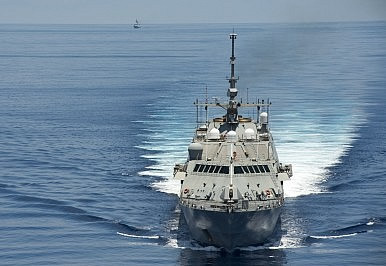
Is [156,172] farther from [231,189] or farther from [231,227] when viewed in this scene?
[231,227]

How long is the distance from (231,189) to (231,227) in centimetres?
392

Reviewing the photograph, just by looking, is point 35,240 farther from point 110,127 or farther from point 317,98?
point 317,98

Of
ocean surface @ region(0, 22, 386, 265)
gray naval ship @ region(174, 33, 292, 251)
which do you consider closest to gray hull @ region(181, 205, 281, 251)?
gray naval ship @ region(174, 33, 292, 251)

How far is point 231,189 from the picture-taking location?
7275 cm

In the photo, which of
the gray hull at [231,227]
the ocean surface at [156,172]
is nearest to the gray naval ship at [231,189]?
the gray hull at [231,227]

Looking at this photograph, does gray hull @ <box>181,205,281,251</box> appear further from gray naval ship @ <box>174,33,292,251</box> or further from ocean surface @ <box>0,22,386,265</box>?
ocean surface @ <box>0,22,386,265</box>

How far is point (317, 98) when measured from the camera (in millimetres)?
155000

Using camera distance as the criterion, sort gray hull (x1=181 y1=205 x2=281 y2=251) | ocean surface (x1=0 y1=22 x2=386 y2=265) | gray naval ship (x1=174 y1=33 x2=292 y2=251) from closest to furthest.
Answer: gray hull (x1=181 y1=205 x2=281 y2=251) < gray naval ship (x1=174 y1=33 x2=292 y2=251) < ocean surface (x1=0 y1=22 x2=386 y2=265)

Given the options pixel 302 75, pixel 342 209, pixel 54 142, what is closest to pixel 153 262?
pixel 342 209

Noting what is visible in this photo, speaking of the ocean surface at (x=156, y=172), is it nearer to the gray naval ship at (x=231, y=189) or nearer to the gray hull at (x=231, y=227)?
the gray hull at (x=231, y=227)

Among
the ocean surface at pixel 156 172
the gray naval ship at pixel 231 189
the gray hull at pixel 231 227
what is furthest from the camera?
the ocean surface at pixel 156 172

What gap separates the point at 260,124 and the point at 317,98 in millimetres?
59096

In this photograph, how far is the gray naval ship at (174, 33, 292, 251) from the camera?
70.7m

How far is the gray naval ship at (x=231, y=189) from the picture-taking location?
7069 cm
